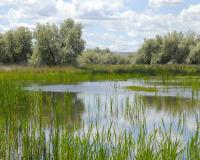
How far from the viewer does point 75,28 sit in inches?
2657

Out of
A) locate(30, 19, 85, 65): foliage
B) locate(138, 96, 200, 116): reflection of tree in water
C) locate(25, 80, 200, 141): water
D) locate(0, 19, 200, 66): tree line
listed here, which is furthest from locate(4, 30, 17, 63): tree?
locate(138, 96, 200, 116): reflection of tree in water

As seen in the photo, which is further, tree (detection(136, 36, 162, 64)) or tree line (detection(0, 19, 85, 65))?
tree (detection(136, 36, 162, 64))

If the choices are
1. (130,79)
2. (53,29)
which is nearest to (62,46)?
(53,29)

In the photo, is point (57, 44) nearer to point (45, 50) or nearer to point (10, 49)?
point (45, 50)

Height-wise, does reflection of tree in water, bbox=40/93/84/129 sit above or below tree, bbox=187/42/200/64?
above

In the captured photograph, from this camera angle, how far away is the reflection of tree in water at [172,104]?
2033cm

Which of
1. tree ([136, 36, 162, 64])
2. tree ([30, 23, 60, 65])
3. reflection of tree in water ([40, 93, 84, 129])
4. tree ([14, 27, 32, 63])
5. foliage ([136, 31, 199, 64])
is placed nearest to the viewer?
reflection of tree in water ([40, 93, 84, 129])

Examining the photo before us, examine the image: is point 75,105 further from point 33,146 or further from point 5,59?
point 5,59

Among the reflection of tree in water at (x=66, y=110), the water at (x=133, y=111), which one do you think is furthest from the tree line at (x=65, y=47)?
the reflection of tree in water at (x=66, y=110)

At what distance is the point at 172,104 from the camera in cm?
2300

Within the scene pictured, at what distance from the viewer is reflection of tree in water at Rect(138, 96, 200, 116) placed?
20327 mm

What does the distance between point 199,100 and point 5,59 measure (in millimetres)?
58142

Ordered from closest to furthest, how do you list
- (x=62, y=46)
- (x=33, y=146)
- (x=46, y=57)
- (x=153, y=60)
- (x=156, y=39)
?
(x=33, y=146) < (x=46, y=57) < (x=62, y=46) < (x=153, y=60) < (x=156, y=39)

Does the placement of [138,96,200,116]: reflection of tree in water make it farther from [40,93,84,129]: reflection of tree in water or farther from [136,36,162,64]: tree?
[136,36,162,64]: tree
